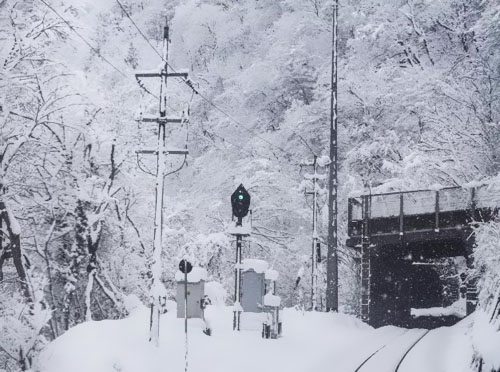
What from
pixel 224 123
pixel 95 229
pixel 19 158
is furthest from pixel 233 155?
pixel 19 158

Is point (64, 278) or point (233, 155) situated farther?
point (233, 155)

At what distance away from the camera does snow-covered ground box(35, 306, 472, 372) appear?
1422 centimetres

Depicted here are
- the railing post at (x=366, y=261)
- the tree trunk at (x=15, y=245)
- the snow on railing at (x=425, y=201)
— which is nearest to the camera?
the tree trunk at (x=15, y=245)

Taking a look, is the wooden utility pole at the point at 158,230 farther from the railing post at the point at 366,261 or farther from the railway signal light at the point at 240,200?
the railing post at the point at 366,261

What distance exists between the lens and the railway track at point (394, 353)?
50.5 feet

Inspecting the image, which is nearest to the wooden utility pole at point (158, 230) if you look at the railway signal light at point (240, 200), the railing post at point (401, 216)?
the railway signal light at point (240, 200)

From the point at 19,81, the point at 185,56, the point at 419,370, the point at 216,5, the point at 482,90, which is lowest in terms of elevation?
the point at 419,370

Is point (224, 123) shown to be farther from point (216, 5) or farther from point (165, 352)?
point (165, 352)

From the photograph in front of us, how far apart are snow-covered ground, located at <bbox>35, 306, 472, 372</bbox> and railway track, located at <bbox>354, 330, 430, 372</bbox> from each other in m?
0.03

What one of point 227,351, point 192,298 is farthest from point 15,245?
point 227,351

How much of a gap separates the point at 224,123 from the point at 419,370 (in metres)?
30.1

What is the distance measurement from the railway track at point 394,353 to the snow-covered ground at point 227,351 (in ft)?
0.11

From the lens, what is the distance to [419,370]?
50.5 ft

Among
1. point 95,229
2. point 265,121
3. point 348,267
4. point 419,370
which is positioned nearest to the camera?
point 419,370
